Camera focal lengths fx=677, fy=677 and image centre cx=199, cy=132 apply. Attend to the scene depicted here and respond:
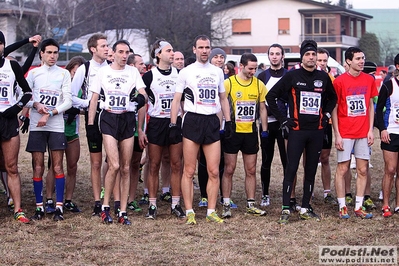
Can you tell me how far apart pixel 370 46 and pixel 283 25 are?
27.6 feet

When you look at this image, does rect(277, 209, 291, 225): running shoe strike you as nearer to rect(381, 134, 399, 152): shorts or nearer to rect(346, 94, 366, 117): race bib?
rect(346, 94, 366, 117): race bib

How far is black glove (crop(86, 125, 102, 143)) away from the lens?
8578 millimetres

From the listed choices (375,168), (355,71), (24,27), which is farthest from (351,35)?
(355,71)

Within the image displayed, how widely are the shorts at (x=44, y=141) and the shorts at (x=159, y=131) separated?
114 centimetres

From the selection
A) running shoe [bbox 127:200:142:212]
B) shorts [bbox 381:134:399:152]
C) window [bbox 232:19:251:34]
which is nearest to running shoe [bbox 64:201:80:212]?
running shoe [bbox 127:200:142:212]

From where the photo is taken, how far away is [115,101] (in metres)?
8.33

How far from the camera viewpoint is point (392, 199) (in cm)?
1034

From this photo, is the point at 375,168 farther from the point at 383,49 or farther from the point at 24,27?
the point at 383,49

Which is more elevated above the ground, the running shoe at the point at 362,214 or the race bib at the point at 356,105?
the race bib at the point at 356,105

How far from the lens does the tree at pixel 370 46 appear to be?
60906 millimetres

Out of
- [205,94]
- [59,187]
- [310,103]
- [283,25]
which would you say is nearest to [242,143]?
[205,94]

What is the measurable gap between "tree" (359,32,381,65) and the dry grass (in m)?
53.9

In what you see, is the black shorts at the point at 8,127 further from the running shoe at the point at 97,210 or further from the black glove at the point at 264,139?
the black glove at the point at 264,139

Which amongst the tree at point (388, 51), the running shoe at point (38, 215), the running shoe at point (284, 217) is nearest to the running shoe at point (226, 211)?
the running shoe at point (284, 217)
